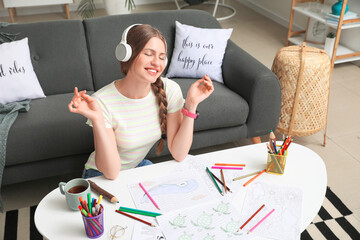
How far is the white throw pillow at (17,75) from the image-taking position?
6.89 ft

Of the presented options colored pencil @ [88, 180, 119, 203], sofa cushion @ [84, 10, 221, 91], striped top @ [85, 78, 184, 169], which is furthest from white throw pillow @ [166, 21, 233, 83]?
colored pencil @ [88, 180, 119, 203]

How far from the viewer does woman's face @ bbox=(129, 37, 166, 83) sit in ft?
4.44

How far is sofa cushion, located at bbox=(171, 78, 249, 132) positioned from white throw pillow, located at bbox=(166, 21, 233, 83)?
0.23 m

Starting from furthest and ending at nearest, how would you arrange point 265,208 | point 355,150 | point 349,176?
point 355,150 → point 349,176 → point 265,208

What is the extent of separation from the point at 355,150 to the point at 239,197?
1439 mm

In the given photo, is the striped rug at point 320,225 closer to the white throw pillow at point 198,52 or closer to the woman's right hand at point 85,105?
the woman's right hand at point 85,105

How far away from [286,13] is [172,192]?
364 centimetres

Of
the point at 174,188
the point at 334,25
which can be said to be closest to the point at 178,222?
the point at 174,188

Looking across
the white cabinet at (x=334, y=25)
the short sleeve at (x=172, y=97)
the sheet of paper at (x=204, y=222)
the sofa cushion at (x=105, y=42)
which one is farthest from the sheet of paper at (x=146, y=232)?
the white cabinet at (x=334, y=25)

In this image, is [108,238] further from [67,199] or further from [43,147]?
[43,147]

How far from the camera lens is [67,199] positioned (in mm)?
1229

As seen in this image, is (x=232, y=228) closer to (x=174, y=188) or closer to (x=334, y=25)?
(x=174, y=188)

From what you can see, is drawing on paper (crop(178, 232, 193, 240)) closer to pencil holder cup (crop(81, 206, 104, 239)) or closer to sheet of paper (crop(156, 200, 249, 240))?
sheet of paper (crop(156, 200, 249, 240))

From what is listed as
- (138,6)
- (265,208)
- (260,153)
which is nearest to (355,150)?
(260,153)
